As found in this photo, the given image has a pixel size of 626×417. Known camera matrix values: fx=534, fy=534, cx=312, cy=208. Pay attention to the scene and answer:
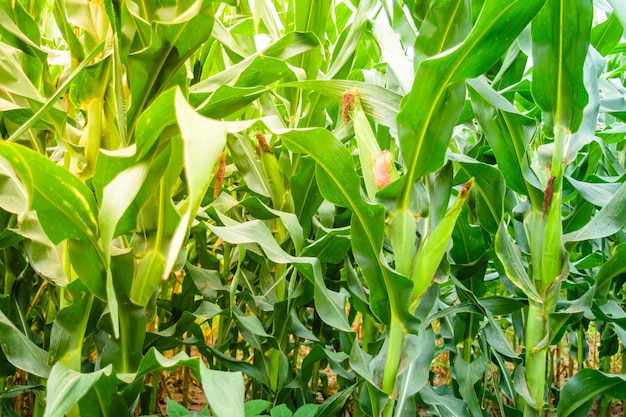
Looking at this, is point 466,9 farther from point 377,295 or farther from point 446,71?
point 377,295

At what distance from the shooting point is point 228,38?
956 mm

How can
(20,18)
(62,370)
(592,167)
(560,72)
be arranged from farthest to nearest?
(592,167)
(20,18)
(560,72)
(62,370)

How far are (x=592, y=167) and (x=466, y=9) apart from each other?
614 millimetres

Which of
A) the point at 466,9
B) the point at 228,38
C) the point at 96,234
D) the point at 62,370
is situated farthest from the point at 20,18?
the point at 466,9

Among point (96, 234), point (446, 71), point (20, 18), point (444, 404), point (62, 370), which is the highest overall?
point (20, 18)

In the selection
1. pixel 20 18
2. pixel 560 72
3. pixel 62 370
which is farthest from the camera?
pixel 20 18

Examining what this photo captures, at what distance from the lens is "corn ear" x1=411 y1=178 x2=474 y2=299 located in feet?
2.35

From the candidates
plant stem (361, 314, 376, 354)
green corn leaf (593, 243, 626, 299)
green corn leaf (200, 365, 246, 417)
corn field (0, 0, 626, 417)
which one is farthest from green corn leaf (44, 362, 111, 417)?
green corn leaf (593, 243, 626, 299)

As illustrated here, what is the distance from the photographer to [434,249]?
725mm

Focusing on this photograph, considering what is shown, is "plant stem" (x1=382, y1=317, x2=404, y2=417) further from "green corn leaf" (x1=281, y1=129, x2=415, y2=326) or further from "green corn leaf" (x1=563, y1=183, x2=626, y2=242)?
"green corn leaf" (x1=563, y1=183, x2=626, y2=242)

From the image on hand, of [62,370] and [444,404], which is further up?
[62,370]

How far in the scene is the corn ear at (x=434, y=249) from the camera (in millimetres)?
716

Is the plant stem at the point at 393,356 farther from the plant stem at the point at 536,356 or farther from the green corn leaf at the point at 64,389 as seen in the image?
the green corn leaf at the point at 64,389

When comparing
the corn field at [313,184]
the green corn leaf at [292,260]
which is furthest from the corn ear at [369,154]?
the green corn leaf at [292,260]
